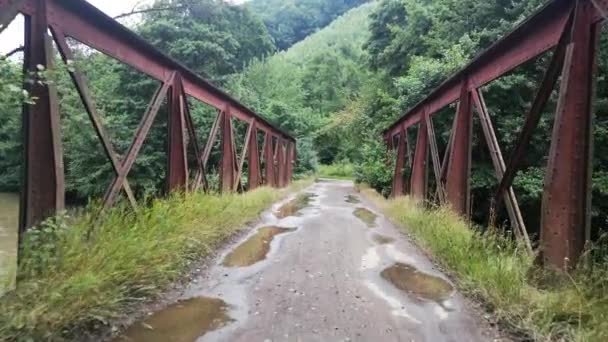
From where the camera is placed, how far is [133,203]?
6062 millimetres

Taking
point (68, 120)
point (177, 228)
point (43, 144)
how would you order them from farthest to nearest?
1. point (68, 120)
2. point (177, 228)
3. point (43, 144)

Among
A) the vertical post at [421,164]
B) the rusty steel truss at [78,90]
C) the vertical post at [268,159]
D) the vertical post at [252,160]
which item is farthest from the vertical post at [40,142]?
the vertical post at [268,159]

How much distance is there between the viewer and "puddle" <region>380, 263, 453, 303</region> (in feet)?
15.9

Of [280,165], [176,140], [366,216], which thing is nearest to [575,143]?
[176,140]

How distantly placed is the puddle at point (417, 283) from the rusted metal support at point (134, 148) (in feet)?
10.8

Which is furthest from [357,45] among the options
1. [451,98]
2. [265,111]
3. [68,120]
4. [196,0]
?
[451,98]

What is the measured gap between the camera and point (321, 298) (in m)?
4.71

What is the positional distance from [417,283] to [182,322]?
104 inches

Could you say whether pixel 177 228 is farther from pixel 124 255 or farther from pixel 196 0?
pixel 196 0

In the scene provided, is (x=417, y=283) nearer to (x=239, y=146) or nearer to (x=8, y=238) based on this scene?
(x=8, y=238)

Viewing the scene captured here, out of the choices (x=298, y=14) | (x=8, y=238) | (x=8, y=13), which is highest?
(x=298, y=14)

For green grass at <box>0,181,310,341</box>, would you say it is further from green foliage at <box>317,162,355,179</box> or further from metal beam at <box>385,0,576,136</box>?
green foliage at <box>317,162,355,179</box>

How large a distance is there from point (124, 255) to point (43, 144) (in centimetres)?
121

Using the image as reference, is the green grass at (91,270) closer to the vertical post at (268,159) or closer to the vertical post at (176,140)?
the vertical post at (176,140)
